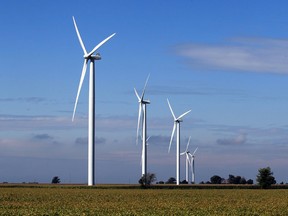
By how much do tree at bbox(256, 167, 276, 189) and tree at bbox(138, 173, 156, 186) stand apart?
88.1ft

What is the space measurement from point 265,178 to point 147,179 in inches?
1171

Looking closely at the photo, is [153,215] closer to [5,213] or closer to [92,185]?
[5,213]

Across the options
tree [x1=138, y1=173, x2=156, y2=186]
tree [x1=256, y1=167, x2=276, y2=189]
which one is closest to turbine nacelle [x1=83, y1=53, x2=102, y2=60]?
tree [x1=138, y1=173, x2=156, y2=186]

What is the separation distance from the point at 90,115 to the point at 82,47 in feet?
45.8

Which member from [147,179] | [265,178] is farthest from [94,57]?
Result: [265,178]

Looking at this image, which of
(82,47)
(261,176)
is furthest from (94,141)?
(261,176)

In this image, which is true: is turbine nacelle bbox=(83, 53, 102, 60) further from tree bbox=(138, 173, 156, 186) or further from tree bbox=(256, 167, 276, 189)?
tree bbox=(256, 167, 276, 189)

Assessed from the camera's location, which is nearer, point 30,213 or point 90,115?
point 30,213

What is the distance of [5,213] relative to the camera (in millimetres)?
55906

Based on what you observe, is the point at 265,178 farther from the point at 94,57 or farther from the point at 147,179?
the point at 94,57

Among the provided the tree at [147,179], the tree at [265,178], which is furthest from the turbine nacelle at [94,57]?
the tree at [265,178]

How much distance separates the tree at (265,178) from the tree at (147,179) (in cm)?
2685

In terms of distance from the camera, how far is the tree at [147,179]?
490 ft

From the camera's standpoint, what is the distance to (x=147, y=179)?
15088cm
